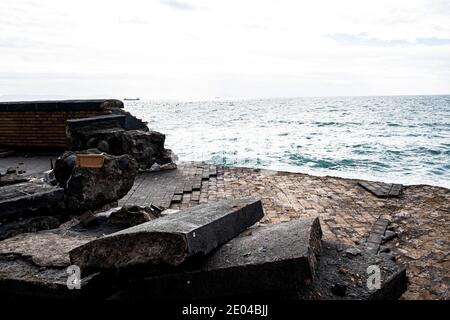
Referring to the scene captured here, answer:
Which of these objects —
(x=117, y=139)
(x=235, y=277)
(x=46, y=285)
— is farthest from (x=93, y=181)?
(x=117, y=139)

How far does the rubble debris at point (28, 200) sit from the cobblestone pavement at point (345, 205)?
7.18 ft

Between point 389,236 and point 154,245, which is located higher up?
point 154,245

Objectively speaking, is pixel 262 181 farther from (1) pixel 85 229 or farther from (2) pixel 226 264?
(2) pixel 226 264

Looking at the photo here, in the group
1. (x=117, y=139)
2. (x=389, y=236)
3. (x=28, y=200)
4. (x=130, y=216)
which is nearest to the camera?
(x=28, y=200)

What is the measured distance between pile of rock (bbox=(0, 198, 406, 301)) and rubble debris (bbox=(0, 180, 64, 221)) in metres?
0.68

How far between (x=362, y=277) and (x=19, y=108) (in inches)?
374

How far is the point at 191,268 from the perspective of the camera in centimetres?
270

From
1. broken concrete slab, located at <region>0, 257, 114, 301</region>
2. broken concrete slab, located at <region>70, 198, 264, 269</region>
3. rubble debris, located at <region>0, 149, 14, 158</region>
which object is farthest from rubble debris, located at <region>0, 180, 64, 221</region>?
rubble debris, located at <region>0, 149, 14, 158</region>

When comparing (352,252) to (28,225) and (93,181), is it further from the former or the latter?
(28,225)

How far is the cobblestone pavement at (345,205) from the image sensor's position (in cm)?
409

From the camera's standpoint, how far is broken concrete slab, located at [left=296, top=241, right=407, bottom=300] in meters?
2.66

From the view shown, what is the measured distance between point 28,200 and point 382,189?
6213 millimetres
